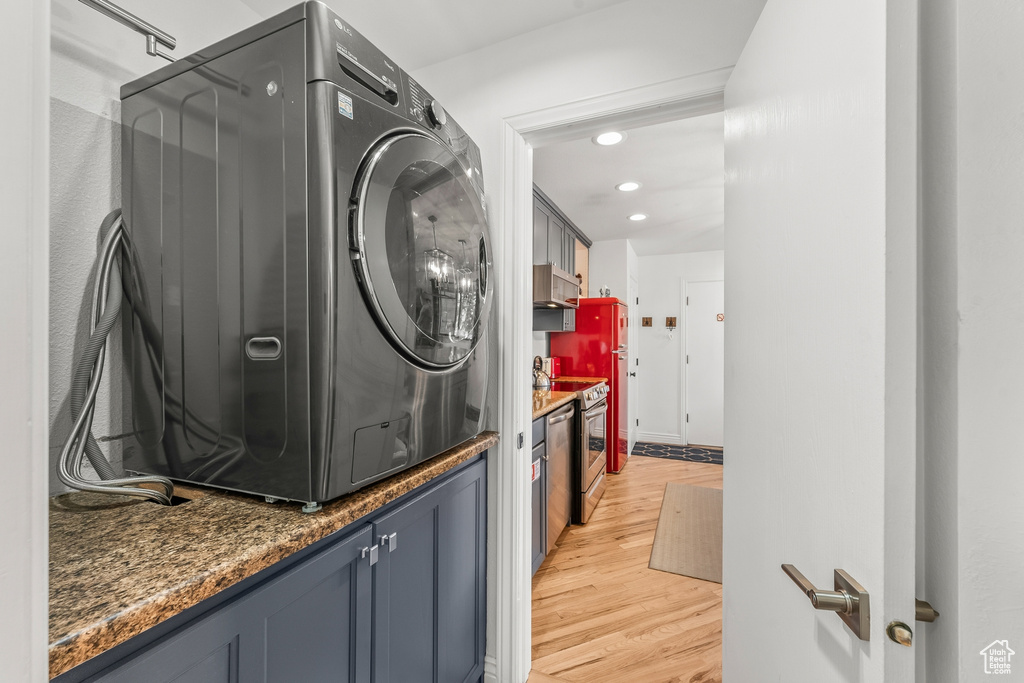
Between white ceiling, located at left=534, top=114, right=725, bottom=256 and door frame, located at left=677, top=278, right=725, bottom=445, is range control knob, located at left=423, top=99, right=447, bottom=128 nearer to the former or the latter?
white ceiling, located at left=534, top=114, right=725, bottom=256

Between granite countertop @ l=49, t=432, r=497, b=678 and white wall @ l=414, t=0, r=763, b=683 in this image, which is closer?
granite countertop @ l=49, t=432, r=497, b=678

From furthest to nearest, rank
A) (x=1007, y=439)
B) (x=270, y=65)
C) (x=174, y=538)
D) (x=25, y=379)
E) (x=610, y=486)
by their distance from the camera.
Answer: (x=610, y=486) < (x=270, y=65) < (x=174, y=538) < (x=1007, y=439) < (x=25, y=379)

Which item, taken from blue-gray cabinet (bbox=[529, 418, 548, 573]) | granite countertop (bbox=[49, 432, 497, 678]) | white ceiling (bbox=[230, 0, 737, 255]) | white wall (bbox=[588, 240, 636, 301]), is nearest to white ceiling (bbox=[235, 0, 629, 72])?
white ceiling (bbox=[230, 0, 737, 255])

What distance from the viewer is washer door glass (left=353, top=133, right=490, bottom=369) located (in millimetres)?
862

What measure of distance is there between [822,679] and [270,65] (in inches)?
58.5

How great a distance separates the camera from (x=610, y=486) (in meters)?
3.84

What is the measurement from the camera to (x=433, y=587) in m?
1.15

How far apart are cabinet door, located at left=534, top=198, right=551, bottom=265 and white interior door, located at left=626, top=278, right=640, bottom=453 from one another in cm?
213

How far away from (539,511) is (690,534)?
1.25m

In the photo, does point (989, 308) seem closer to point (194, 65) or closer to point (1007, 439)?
point (1007, 439)

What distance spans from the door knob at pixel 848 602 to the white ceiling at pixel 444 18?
1648mm

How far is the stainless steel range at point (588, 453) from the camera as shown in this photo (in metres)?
3.02

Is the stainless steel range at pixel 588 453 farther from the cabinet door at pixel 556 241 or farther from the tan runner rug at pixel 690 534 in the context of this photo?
the cabinet door at pixel 556 241

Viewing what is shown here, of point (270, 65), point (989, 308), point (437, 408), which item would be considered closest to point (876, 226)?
point (989, 308)
